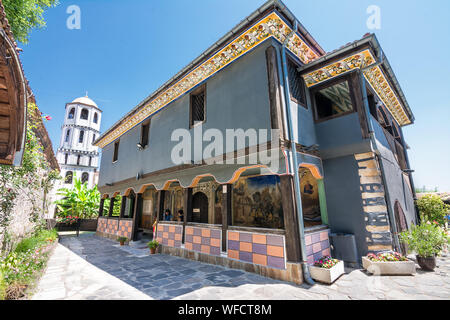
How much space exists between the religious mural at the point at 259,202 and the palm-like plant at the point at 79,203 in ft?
48.4

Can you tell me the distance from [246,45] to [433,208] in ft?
35.7

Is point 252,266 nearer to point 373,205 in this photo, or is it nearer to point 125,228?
point 373,205

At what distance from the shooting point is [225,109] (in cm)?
686

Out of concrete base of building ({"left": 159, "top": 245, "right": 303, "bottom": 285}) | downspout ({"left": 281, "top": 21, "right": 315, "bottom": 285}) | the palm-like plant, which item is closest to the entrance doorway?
concrete base of building ({"left": 159, "top": 245, "right": 303, "bottom": 285})

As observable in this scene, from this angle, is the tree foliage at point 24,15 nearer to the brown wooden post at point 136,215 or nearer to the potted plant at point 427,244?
the brown wooden post at point 136,215

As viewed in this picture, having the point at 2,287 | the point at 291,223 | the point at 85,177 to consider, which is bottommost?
the point at 2,287

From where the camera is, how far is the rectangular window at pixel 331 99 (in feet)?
24.1

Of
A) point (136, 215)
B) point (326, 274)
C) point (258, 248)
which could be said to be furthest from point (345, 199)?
point (136, 215)

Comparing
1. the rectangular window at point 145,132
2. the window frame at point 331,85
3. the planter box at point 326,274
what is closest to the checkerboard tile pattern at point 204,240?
the planter box at point 326,274

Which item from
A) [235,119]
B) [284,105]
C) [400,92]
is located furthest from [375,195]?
[400,92]

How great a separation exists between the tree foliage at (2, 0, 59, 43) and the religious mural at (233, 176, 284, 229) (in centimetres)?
947

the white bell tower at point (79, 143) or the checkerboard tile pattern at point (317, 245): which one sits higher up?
the white bell tower at point (79, 143)

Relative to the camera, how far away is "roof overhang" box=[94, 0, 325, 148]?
5.65 metres

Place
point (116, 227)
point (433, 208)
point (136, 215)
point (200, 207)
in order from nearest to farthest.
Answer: point (433, 208) < point (136, 215) < point (200, 207) < point (116, 227)
